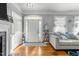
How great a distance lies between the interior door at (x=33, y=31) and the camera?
2158 mm

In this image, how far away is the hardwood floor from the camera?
7.11 ft

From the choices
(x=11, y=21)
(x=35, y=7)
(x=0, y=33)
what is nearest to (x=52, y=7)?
(x=35, y=7)

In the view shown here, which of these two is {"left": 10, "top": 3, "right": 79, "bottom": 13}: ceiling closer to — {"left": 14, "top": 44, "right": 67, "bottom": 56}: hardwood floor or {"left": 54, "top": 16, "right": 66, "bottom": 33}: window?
{"left": 54, "top": 16, "right": 66, "bottom": 33}: window

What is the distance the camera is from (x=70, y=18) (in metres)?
2.13

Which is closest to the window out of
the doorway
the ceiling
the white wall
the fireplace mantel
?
the ceiling

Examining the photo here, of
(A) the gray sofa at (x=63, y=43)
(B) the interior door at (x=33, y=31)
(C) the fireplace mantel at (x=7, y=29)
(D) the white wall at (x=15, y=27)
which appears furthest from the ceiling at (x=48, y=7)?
(A) the gray sofa at (x=63, y=43)

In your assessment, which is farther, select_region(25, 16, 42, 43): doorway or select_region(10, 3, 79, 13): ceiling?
A: select_region(25, 16, 42, 43): doorway

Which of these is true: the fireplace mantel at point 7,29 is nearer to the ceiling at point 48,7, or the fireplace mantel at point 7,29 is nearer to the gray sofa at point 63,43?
the ceiling at point 48,7

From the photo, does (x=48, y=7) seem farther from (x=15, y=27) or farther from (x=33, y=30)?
(x=15, y=27)

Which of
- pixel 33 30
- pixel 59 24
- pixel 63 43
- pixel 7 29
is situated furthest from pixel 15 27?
pixel 63 43

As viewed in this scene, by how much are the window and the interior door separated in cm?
29

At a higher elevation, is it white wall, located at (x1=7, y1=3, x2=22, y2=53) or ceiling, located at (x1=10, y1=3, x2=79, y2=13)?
ceiling, located at (x1=10, y1=3, x2=79, y2=13)

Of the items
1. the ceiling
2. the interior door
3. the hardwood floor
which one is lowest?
the hardwood floor

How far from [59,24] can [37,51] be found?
0.62 meters
